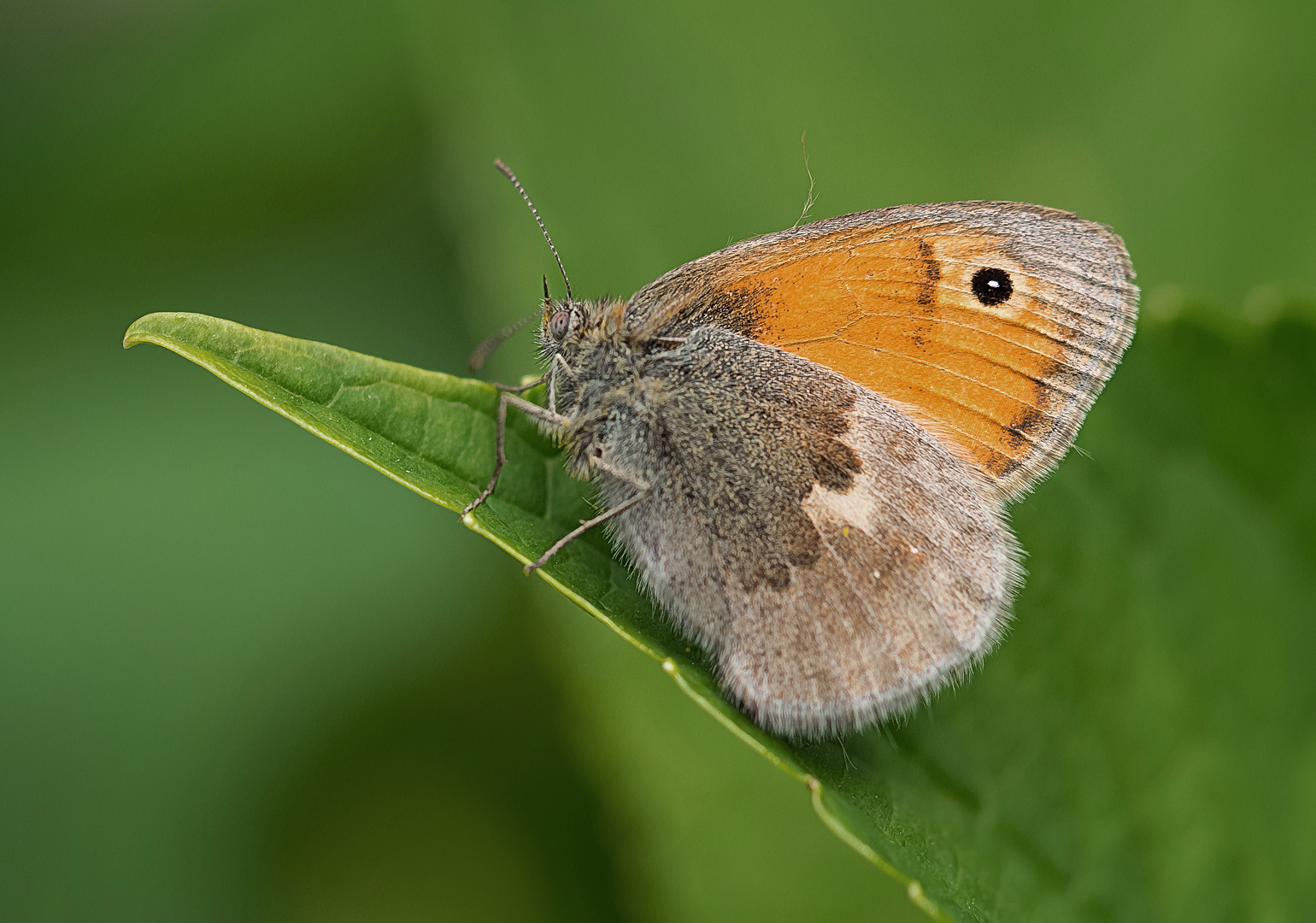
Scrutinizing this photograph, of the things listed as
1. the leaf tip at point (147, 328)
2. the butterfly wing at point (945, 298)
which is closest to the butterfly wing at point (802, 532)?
the butterfly wing at point (945, 298)

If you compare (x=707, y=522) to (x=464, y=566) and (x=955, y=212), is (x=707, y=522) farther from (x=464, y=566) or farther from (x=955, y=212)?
(x=464, y=566)

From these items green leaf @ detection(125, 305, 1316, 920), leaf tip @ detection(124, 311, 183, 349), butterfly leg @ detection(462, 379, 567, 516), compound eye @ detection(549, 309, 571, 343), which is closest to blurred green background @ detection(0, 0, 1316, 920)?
green leaf @ detection(125, 305, 1316, 920)

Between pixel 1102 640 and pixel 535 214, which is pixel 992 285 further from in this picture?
pixel 535 214

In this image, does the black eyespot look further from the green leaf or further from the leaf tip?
the leaf tip

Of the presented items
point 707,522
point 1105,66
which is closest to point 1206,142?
point 1105,66

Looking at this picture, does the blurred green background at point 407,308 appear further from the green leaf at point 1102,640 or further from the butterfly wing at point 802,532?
the butterfly wing at point 802,532

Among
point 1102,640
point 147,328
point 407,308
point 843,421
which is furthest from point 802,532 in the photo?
point 407,308
